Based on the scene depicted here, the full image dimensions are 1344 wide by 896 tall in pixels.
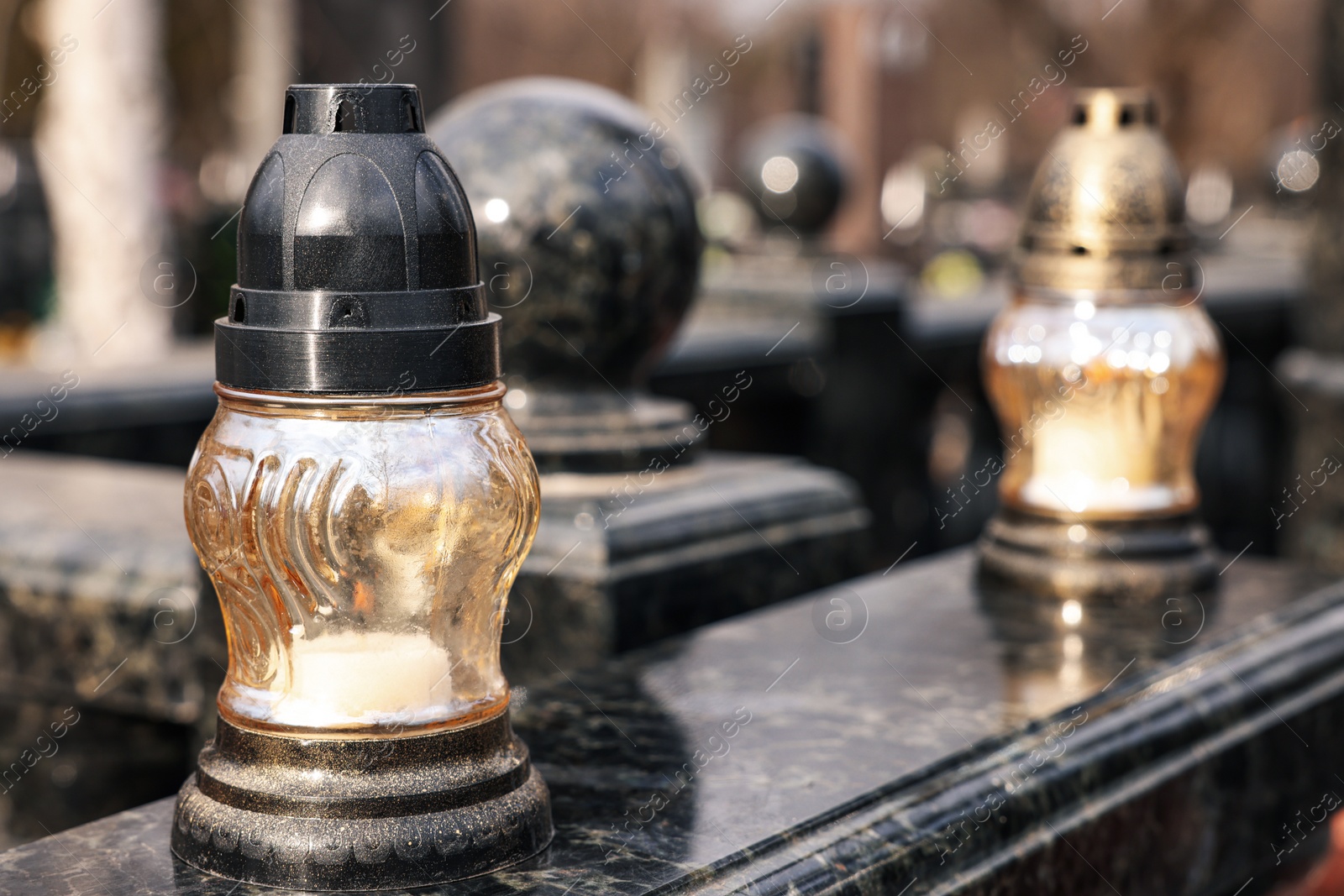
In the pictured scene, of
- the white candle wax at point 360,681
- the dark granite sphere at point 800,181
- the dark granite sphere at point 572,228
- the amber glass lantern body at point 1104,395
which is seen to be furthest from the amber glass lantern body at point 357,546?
the dark granite sphere at point 800,181

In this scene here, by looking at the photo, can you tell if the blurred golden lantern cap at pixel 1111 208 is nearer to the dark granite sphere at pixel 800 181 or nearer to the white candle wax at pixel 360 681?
the white candle wax at pixel 360 681

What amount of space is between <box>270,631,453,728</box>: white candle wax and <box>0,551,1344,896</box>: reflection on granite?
7.9 inches

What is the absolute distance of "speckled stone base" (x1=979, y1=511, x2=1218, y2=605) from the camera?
10.3ft

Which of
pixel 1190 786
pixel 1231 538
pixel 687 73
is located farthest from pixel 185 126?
pixel 1190 786

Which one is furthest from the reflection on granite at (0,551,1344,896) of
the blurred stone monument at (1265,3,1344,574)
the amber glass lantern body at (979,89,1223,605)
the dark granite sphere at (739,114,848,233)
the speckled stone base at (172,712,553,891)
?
the dark granite sphere at (739,114,848,233)

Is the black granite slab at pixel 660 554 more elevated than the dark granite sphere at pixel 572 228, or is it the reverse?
the dark granite sphere at pixel 572 228

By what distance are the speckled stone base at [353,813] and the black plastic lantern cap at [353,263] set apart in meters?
0.42

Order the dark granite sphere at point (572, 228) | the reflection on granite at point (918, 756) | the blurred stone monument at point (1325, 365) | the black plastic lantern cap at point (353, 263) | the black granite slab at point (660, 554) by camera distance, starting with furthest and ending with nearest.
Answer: the blurred stone monument at point (1325, 365) < the dark granite sphere at point (572, 228) < the black granite slab at point (660, 554) < the reflection on granite at point (918, 756) < the black plastic lantern cap at point (353, 263)

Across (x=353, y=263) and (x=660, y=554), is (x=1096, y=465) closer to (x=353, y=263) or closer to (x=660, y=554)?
(x=660, y=554)

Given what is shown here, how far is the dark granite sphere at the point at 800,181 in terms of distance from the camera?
346 inches

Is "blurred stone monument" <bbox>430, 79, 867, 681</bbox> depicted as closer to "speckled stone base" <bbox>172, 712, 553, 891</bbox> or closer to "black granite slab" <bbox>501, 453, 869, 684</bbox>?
"black granite slab" <bbox>501, 453, 869, 684</bbox>

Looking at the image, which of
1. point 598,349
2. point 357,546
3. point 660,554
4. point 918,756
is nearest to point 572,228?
point 598,349

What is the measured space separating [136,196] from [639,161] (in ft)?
19.8

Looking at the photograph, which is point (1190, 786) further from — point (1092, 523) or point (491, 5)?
point (491, 5)
